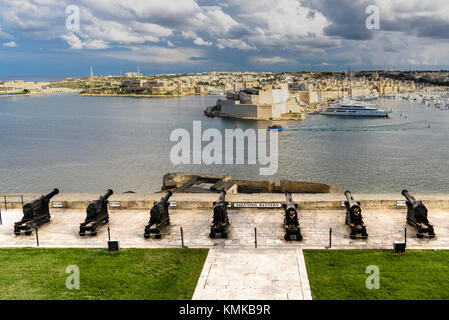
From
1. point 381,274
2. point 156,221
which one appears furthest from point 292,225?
point 156,221

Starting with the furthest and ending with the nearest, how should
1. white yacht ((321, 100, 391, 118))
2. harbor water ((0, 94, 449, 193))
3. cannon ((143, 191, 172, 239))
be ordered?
white yacht ((321, 100, 391, 118)), harbor water ((0, 94, 449, 193)), cannon ((143, 191, 172, 239))

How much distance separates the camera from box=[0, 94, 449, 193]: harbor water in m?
29.2

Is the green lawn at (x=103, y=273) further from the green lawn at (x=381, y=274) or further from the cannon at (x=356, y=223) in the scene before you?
the cannon at (x=356, y=223)

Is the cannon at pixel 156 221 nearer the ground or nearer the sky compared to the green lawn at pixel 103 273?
nearer the sky

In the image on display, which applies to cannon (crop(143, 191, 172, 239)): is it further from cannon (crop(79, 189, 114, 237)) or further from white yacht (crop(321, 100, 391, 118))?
white yacht (crop(321, 100, 391, 118))

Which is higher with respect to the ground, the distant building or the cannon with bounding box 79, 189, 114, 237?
the distant building

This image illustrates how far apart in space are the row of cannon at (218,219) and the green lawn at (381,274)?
719mm

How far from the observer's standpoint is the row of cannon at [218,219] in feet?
27.1

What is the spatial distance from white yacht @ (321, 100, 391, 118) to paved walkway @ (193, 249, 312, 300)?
2992 inches

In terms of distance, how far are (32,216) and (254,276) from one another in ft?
18.1

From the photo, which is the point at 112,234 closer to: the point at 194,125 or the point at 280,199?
the point at 280,199

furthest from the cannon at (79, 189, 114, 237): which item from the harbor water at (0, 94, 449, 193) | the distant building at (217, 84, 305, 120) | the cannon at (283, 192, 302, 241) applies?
the distant building at (217, 84, 305, 120)

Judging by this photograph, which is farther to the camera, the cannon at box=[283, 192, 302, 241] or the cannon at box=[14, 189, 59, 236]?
the cannon at box=[14, 189, 59, 236]

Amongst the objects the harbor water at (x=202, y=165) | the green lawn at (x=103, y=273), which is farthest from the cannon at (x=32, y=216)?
the harbor water at (x=202, y=165)
